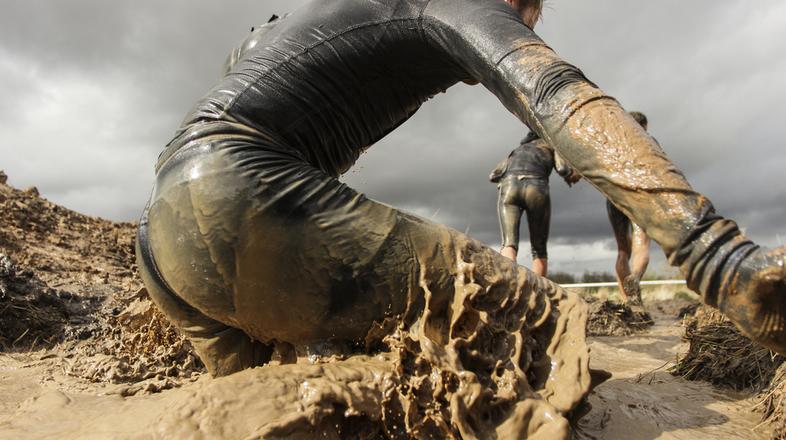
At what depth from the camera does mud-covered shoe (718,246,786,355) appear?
1.18 meters

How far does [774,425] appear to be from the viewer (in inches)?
77.6

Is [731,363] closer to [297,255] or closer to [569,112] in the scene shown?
[569,112]

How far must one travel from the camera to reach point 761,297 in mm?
1204

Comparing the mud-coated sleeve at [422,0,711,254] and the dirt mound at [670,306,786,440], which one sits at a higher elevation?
the mud-coated sleeve at [422,0,711,254]

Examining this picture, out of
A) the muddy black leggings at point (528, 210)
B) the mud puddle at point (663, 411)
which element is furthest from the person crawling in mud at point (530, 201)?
the mud puddle at point (663, 411)

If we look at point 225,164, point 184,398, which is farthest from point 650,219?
point 184,398

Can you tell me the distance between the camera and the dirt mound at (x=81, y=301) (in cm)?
346

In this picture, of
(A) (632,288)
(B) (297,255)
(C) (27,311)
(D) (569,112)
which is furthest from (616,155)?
(A) (632,288)

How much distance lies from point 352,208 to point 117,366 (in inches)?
99.8

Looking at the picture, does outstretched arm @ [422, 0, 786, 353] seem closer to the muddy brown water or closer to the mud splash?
the mud splash

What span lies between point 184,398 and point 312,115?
0.93m

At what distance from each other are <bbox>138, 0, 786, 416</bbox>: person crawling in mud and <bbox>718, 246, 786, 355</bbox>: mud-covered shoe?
0.02 m

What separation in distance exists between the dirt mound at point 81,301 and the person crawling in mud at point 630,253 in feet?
17.7

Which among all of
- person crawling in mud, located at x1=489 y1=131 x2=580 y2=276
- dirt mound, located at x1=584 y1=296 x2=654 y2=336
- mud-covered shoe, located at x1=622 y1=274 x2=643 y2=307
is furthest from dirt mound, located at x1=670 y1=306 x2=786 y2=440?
mud-covered shoe, located at x1=622 y1=274 x2=643 y2=307
